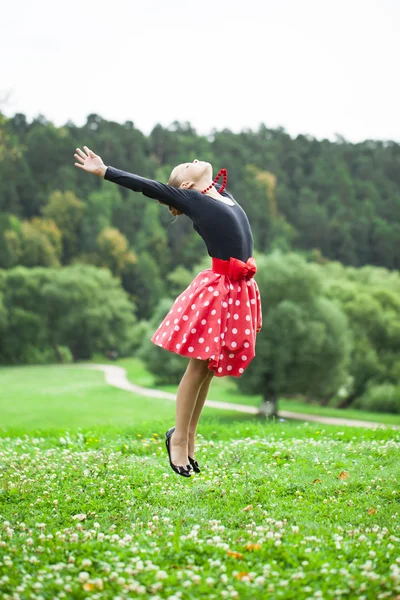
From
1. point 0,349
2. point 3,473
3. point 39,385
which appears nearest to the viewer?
point 3,473

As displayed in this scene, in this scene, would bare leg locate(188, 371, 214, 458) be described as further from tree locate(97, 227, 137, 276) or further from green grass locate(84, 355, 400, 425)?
tree locate(97, 227, 137, 276)

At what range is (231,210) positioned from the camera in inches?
215

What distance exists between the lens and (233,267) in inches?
214

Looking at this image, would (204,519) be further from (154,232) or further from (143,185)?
(154,232)

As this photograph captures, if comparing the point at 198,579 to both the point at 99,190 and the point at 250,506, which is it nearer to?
the point at 250,506

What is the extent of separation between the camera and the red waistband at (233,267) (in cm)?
543

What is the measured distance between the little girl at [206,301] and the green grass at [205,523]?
0.59 metres

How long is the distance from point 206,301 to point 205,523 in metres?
1.68

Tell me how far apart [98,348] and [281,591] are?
189 ft

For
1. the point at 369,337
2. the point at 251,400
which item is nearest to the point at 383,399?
the point at 369,337

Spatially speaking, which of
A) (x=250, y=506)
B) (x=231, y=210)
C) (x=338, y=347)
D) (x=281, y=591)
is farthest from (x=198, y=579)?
(x=338, y=347)

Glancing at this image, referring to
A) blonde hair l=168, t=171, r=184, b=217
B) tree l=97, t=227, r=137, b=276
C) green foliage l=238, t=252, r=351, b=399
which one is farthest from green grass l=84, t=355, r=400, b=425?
blonde hair l=168, t=171, r=184, b=217

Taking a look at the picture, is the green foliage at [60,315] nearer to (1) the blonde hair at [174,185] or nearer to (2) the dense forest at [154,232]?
(2) the dense forest at [154,232]

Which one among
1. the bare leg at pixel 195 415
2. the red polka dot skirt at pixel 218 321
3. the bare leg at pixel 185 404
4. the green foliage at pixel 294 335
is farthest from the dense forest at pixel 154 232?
the red polka dot skirt at pixel 218 321
